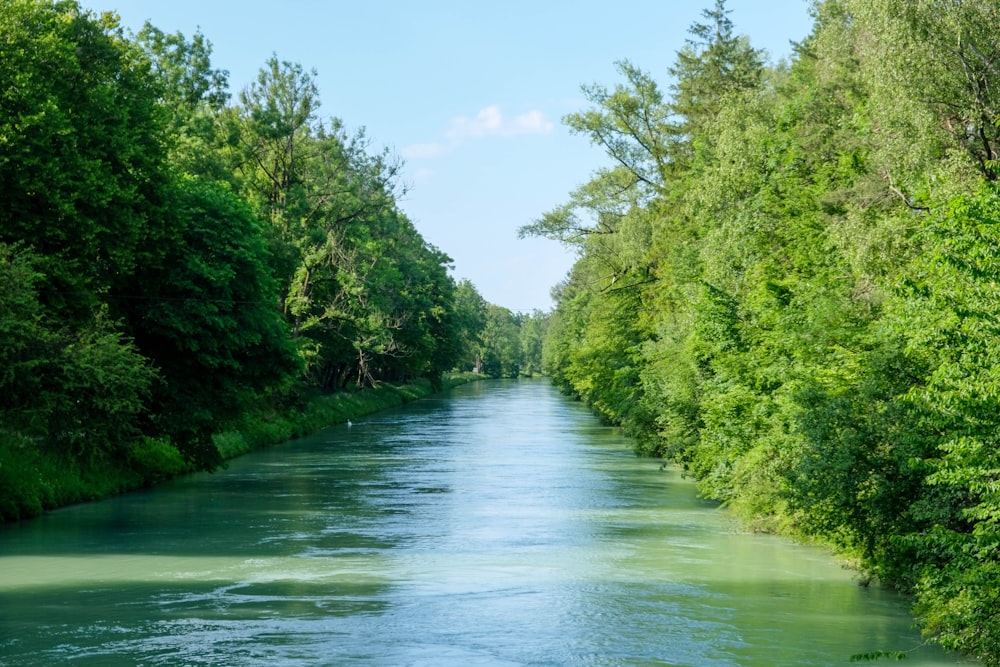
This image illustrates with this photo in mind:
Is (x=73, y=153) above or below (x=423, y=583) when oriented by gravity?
above

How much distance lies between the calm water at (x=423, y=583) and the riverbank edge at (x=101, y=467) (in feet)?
2.44

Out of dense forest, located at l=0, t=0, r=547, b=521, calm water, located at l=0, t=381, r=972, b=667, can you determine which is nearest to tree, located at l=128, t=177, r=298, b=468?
dense forest, located at l=0, t=0, r=547, b=521

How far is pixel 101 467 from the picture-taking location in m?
35.8

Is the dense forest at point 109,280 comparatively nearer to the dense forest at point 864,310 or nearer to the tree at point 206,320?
the tree at point 206,320

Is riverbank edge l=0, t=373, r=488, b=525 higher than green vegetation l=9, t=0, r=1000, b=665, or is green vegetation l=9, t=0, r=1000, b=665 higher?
green vegetation l=9, t=0, r=1000, b=665

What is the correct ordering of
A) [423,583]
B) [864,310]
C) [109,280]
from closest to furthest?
[423,583]
[864,310]
[109,280]

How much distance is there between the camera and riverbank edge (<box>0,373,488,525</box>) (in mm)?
30000

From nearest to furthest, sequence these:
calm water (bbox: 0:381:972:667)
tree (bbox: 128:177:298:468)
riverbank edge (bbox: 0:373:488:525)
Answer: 1. calm water (bbox: 0:381:972:667)
2. riverbank edge (bbox: 0:373:488:525)
3. tree (bbox: 128:177:298:468)

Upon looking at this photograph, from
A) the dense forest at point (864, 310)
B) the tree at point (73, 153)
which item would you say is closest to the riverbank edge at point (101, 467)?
the tree at point (73, 153)

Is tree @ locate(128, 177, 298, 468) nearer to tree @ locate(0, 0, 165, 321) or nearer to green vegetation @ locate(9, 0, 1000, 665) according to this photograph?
green vegetation @ locate(9, 0, 1000, 665)

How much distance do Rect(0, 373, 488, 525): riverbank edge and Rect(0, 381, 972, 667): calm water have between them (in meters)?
0.74

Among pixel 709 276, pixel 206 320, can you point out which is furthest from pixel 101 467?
pixel 709 276

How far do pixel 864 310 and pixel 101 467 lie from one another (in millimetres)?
24248

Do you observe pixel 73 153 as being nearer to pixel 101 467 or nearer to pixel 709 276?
pixel 101 467
